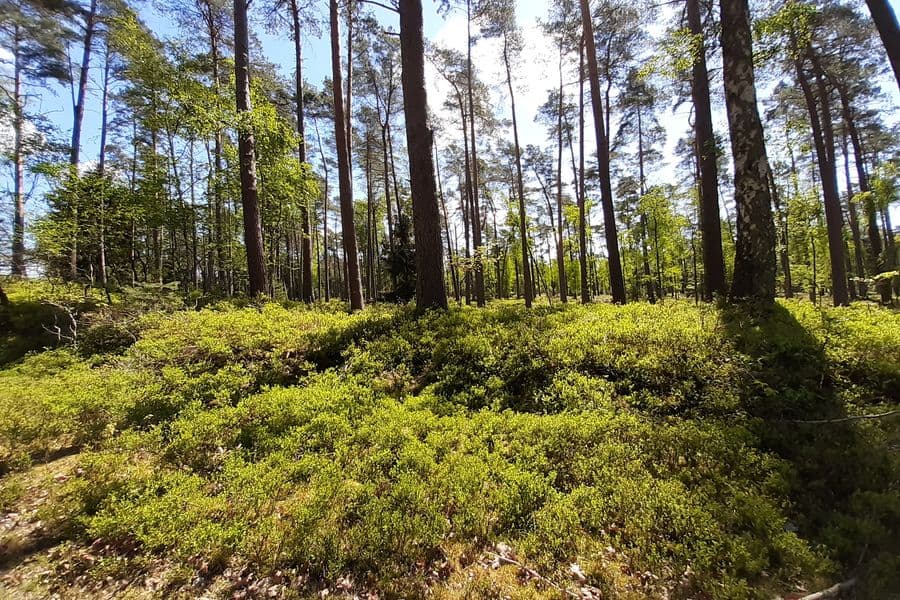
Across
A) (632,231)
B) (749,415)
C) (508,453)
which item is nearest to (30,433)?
(508,453)

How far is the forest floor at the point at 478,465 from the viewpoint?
7.66 feet

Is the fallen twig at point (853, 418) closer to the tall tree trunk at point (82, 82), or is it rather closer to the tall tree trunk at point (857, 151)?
the tall tree trunk at point (857, 151)

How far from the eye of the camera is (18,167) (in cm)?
1438

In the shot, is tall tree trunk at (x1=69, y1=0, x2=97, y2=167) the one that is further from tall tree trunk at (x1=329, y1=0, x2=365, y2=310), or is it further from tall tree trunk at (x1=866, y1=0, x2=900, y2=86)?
tall tree trunk at (x1=866, y1=0, x2=900, y2=86)

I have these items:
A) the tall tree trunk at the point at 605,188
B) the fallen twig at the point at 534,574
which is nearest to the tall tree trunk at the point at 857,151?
the tall tree trunk at the point at 605,188

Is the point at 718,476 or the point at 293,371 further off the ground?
the point at 293,371

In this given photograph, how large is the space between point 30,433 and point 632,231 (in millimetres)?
27516

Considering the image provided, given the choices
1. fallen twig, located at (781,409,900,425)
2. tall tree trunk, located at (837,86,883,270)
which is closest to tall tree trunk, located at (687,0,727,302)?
fallen twig, located at (781,409,900,425)

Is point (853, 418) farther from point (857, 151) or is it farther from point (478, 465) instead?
point (857, 151)

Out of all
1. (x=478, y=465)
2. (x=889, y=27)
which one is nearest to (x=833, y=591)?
(x=478, y=465)

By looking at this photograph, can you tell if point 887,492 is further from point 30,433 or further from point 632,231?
point 632,231

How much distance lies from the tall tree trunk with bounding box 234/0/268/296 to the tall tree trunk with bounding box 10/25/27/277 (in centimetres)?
514

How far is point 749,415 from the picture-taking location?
11.7ft

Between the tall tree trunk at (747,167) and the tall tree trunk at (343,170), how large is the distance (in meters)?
8.86
